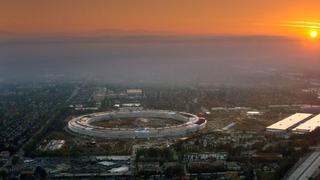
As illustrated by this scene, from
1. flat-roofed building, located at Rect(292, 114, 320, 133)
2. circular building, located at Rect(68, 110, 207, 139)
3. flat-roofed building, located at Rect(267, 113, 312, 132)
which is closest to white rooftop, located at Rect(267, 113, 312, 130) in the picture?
flat-roofed building, located at Rect(267, 113, 312, 132)

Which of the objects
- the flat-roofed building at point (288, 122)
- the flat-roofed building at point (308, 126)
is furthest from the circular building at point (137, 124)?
the flat-roofed building at point (308, 126)

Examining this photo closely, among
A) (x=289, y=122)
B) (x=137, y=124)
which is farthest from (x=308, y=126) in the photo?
(x=137, y=124)

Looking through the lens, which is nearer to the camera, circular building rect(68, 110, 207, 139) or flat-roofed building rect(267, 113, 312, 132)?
circular building rect(68, 110, 207, 139)

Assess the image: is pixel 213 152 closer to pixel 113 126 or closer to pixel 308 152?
pixel 308 152

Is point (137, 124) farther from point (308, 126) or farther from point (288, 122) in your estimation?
point (308, 126)

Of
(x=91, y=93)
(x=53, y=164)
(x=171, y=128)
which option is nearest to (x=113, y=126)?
(x=171, y=128)

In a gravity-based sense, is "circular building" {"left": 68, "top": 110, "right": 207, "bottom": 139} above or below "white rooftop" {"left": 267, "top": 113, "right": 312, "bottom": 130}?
below

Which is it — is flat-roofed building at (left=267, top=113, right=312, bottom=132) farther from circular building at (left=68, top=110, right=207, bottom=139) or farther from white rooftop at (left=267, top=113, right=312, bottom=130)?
circular building at (left=68, top=110, right=207, bottom=139)
